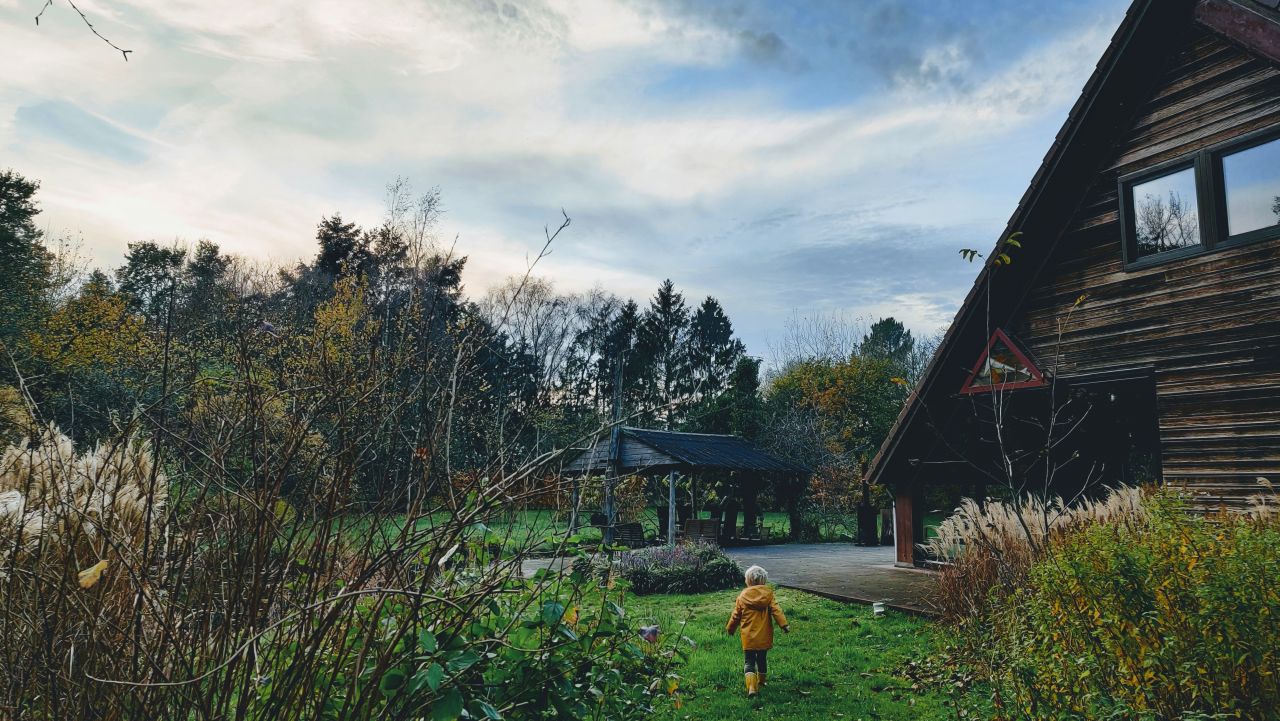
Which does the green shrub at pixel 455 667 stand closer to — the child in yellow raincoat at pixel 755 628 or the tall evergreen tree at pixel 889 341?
the child in yellow raincoat at pixel 755 628

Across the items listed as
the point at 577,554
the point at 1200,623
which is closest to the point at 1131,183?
the point at 1200,623

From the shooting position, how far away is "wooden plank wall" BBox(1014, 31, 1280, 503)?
25.0 feet

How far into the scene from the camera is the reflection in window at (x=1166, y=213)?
8328mm

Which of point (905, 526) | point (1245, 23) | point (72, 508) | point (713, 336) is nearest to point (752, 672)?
point (72, 508)

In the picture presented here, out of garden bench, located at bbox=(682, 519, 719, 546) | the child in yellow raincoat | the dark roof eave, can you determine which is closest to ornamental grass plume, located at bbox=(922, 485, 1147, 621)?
the child in yellow raincoat

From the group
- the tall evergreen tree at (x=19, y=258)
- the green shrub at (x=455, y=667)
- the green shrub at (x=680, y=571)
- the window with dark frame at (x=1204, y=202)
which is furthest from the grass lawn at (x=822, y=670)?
the tall evergreen tree at (x=19, y=258)

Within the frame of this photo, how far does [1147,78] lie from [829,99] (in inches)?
196

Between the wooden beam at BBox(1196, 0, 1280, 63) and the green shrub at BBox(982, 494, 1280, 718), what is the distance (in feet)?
20.2

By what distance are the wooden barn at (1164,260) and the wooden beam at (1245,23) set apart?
2cm

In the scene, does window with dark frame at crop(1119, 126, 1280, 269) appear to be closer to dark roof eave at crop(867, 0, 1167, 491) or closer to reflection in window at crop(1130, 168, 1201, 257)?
reflection in window at crop(1130, 168, 1201, 257)

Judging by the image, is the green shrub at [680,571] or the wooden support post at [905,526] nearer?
the wooden support post at [905,526]

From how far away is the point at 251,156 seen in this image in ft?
17.5

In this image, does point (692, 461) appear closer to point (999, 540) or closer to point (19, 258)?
point (999, 540)

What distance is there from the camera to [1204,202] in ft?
26.7
